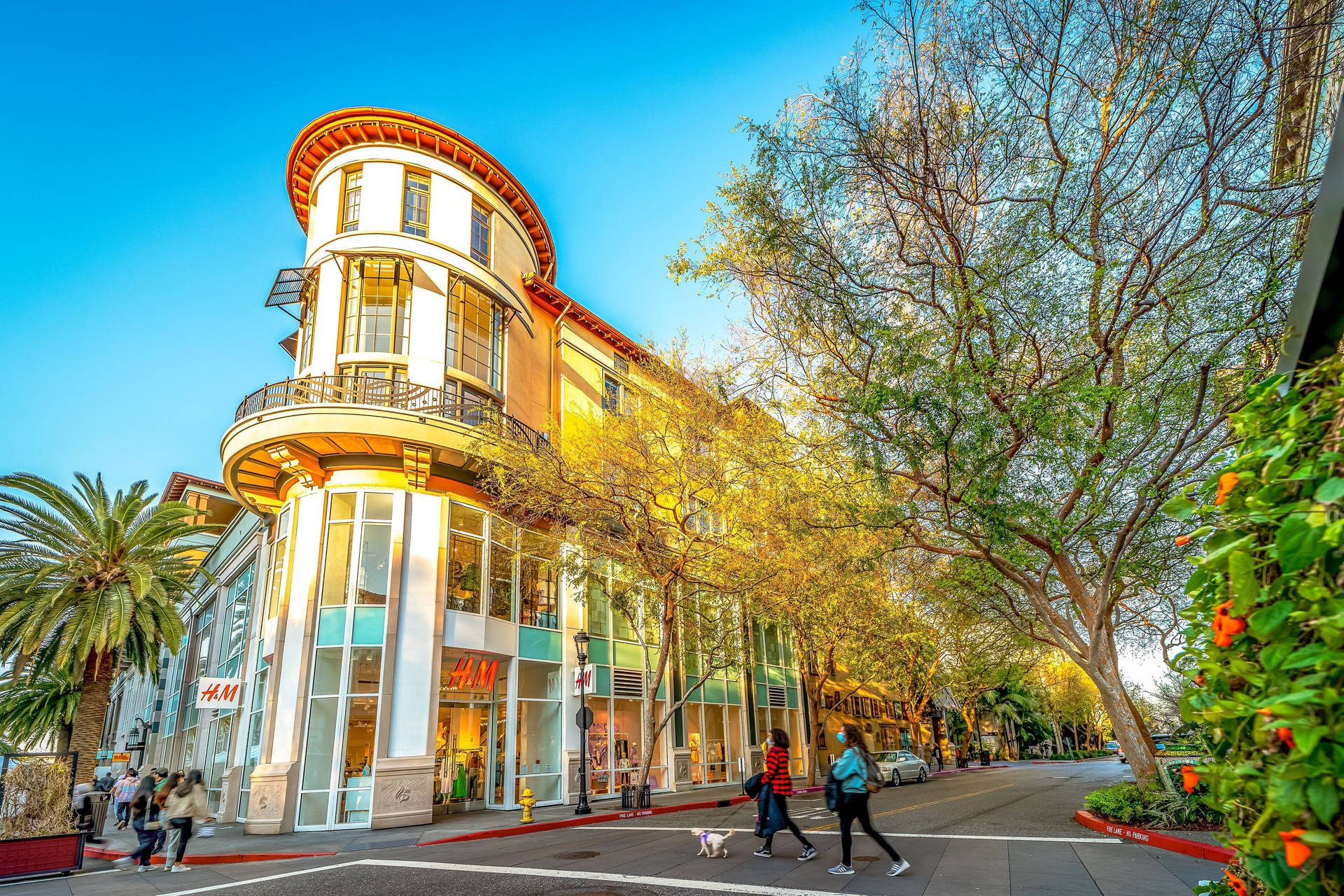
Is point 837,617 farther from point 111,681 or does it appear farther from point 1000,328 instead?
point 111,681

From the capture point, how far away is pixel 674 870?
10.0m

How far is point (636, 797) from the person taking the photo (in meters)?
21.0

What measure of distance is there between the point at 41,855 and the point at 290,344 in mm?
19437

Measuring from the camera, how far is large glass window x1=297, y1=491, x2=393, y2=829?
60.7 ft

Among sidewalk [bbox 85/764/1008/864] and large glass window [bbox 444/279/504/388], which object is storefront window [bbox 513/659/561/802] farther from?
large glass window [bbox 444/279/504/388]

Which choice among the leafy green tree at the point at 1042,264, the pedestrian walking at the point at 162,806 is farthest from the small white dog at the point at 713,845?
the pedestrian walking at the point at 162,806

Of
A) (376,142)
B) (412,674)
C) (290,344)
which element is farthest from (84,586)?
(376,142)

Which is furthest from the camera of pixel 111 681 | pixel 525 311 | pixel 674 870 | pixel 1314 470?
pixel 525 311

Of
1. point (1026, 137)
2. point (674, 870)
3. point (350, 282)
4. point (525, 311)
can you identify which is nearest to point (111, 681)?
point (350, 282)

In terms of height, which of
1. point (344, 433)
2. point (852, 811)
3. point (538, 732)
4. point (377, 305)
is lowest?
point (852, 811)

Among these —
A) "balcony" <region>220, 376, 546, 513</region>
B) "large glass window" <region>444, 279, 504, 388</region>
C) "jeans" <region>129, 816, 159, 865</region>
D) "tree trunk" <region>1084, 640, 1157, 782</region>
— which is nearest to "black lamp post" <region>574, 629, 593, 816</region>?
"balcony" <region>220, 376, 546, 513</region>

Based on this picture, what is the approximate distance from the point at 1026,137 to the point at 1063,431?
485 centimetres

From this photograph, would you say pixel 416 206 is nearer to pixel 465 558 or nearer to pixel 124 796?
pixel 465 558

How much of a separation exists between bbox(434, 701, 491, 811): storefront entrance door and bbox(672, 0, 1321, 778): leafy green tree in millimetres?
15005
